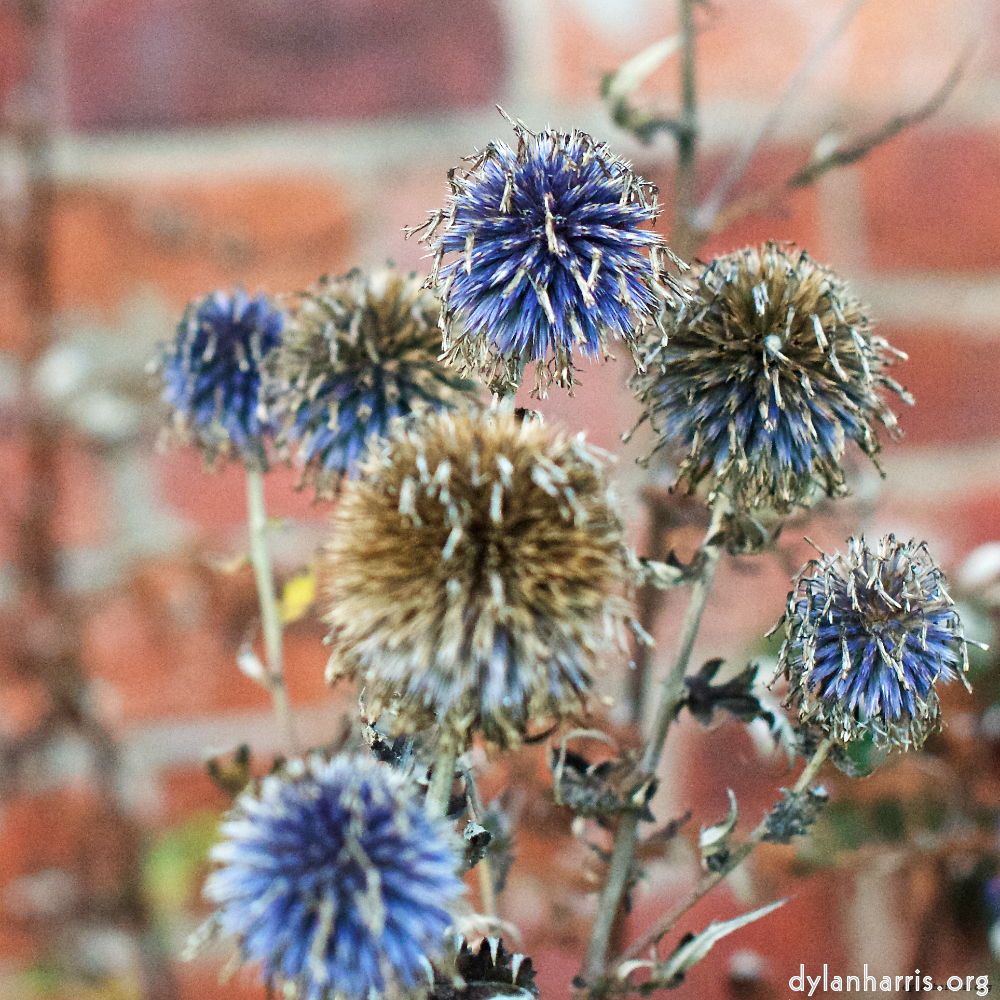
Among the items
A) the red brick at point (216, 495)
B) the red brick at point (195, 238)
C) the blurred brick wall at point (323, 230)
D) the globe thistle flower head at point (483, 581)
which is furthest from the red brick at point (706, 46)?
the globe thistle flower head at point (483, 581)

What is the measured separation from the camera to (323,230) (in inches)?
20.5

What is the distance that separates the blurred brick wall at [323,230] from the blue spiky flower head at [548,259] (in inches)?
11.2

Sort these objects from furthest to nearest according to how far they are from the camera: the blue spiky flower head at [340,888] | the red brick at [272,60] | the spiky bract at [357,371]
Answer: the red brick at [272,60] < the spiky bract at [357,371] < the blue spiky flower head at [340,888]

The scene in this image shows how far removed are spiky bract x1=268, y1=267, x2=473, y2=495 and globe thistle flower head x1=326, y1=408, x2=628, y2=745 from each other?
0.08 metres

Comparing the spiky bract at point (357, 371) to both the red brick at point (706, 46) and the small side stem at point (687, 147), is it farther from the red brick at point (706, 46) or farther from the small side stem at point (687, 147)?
the red brick at point (706, 46)

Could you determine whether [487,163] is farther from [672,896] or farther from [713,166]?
[672,896]

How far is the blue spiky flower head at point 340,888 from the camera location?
154 millimetres

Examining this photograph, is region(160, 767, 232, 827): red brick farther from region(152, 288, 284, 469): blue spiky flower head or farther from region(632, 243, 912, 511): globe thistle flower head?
region(632, 243, 912, 511): globe thistle flower head

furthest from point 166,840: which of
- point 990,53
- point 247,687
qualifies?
point 990,53

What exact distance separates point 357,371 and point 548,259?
0.09 m

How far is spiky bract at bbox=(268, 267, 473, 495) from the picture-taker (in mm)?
260

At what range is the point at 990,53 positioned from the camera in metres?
0.53

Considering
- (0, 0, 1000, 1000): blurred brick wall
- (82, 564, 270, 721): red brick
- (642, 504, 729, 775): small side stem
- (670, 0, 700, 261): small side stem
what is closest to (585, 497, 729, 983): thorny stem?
(642, 504, 729, 775): small side stem

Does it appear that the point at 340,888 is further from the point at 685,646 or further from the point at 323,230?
the point at 323,230
